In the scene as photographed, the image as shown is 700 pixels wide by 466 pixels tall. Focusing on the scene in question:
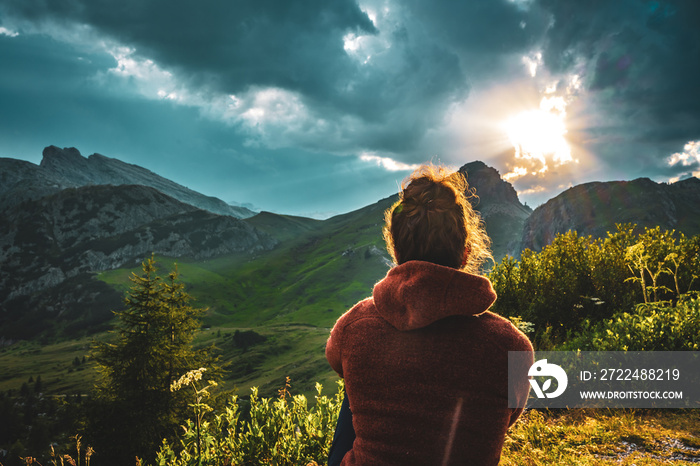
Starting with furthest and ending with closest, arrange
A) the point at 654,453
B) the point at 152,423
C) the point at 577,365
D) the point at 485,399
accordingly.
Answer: the point at 152,423 < the point at 577,365 < the point at 654,453 < the point at 485,399

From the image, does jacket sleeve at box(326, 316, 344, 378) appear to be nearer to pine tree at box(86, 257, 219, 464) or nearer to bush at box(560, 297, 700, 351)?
bush at box(560, 297, 700, 351)

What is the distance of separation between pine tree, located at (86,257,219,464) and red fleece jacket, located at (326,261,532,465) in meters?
21.2

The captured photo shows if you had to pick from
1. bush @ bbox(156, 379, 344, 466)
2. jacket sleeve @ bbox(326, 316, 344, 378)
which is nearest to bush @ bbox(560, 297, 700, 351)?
bush @ bbox(156, 379, 344, 466)

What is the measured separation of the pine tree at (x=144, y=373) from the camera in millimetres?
18625

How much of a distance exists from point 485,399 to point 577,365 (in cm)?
655

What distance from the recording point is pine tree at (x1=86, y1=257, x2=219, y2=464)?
18.6m

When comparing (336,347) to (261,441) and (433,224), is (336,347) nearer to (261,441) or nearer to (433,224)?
(433,224)

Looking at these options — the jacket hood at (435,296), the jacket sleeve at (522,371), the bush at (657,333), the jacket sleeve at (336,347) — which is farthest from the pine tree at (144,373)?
the jacket sleeve at (522,371)

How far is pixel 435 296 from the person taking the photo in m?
2.05

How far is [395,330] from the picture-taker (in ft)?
7.34

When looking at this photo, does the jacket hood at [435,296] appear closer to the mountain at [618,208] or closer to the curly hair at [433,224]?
the curly hair at [433,224]

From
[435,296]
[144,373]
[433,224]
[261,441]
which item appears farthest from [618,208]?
[435,296]

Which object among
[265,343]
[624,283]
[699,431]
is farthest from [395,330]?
[265,343]

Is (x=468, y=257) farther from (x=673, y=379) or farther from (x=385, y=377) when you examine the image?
(x=673, y=379)
